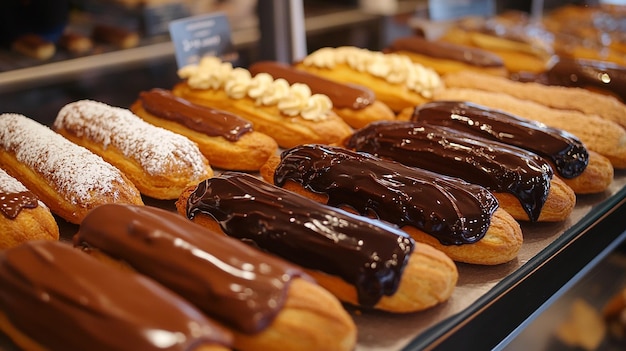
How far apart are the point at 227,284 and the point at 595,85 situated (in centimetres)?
271

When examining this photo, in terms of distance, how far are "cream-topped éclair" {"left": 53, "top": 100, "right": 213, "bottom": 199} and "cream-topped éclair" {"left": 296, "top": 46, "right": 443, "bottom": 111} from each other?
1215 mm

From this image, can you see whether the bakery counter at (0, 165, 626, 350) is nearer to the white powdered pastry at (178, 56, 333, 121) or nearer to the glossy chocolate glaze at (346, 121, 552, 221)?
the glossy chocolate glaze at (346, 121, 552, 221)

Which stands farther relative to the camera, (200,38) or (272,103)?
(200,38)

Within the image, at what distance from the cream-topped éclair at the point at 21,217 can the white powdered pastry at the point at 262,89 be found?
1.15m

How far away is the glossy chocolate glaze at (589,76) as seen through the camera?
3.38 m

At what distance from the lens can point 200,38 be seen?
3275 millimetres

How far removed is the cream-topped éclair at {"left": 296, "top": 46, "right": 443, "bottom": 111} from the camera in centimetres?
331

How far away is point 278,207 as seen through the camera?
182cm

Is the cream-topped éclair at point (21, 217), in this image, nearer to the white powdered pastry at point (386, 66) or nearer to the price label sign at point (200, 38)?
the price label sign at point (200, 38)

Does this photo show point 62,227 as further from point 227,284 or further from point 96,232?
point 227,284

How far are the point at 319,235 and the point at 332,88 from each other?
1513 mm

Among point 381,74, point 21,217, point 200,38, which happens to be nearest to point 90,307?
point 21,217

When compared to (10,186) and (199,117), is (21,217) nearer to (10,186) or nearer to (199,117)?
(10,186)

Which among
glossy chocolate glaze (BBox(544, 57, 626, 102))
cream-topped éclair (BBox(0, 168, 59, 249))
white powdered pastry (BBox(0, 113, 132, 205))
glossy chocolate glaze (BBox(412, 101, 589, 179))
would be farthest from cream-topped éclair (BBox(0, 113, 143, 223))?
glossy chocolate glaze (BBox(544, 57, 626, 102))
